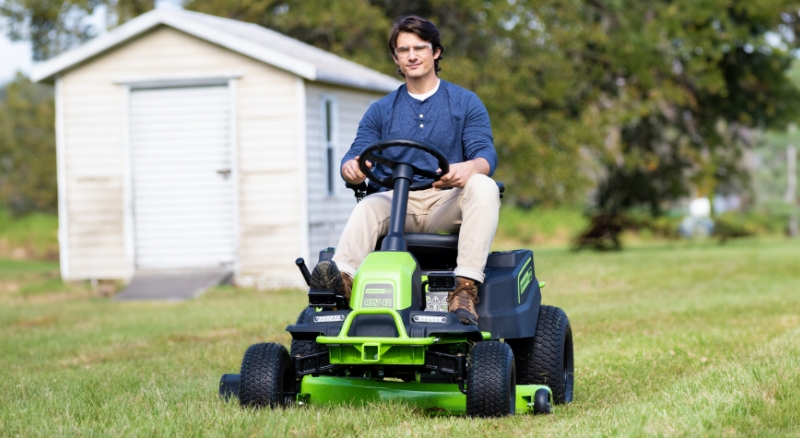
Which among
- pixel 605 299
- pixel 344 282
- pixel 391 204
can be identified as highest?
pixel 391 204

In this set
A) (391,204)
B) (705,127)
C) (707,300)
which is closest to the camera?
(391,204)

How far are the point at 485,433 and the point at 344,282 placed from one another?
3.46 feet

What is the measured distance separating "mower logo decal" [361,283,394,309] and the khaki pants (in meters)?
0.32

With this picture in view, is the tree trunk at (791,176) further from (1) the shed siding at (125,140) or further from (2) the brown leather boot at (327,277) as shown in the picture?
(2) the brown leather boot at (327,277)

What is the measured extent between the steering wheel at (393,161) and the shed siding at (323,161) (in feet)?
33.2

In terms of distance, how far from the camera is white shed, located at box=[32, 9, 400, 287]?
15641mm

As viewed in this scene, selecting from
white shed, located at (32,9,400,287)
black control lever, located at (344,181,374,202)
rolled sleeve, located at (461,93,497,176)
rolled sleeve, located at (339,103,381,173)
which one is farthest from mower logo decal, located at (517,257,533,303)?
white shed, located at (32,9,400,287)

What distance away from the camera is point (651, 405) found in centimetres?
500

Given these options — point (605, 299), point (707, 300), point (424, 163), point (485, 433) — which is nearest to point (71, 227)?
point (605, 299)

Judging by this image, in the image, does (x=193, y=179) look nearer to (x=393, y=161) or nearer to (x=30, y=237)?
(x=393, y=161)

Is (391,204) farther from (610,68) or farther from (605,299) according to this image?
(610,68)

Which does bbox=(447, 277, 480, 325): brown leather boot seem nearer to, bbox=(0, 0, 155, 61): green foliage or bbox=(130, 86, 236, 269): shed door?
bbox=(130, 86, 236, 269): shed door

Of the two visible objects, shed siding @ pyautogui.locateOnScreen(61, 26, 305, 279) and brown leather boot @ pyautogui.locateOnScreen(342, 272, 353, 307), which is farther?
shed siding @ pyautogui.locateOnScreen(61, 26, 305, 279)

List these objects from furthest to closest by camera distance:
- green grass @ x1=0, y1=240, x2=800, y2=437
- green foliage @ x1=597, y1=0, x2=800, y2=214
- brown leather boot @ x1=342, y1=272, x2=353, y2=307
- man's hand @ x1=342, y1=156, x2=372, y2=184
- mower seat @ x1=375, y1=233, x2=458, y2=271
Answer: green foliage @ x1=597, y1=0, x2=800, y2=214 < man's hand @ x1=342, y1=156, x2=372, y2=184 < mower seat @ x1=375, y1=233, x2=458, y2=271 < brown leather boot @ x1=342, y1=272, x2=353, y2=307 < green grass @ x1=0, y1=240, x2=800, y2=437
